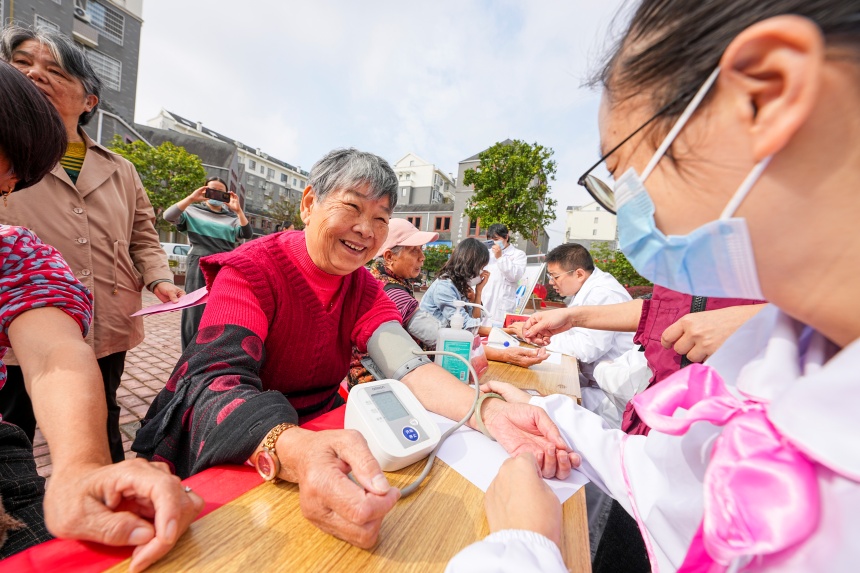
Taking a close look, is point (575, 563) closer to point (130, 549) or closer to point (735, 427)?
point (735, 427)

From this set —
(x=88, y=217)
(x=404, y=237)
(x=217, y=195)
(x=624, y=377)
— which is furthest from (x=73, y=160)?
(x=624, y=377)

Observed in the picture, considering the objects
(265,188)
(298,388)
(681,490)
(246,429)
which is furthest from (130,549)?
(265,188)

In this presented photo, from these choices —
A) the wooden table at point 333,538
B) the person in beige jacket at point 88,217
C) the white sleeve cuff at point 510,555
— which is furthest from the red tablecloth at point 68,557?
the person in beige jacket at point 88,217

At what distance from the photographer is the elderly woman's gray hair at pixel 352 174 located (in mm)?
1551

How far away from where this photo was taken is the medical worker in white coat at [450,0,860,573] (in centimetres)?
50

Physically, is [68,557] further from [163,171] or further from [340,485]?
[163,171]

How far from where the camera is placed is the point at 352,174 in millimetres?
1548

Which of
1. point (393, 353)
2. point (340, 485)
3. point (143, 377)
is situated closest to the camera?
point (340, 485)

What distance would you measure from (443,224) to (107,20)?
2859 cm

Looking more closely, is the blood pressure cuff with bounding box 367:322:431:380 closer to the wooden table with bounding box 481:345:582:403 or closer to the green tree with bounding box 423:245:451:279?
the wooden table with bounding box 481:345:582:403

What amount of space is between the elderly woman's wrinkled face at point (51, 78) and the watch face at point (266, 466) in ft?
6.63

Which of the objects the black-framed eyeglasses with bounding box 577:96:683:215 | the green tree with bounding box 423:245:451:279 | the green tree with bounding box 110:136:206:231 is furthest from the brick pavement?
the green tree with bounding box 423:245:451:279

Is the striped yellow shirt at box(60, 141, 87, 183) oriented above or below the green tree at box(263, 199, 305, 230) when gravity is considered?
below

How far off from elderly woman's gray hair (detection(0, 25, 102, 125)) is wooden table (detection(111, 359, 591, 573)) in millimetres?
2348
